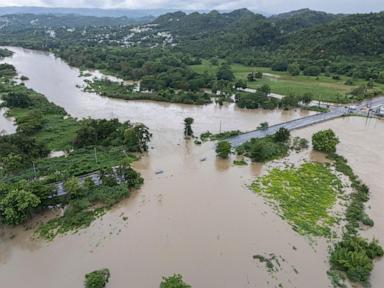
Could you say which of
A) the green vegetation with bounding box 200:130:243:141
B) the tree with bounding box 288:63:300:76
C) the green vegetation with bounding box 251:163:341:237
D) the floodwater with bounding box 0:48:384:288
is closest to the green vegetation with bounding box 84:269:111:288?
the floodwater with bounding box 0:48:384:288

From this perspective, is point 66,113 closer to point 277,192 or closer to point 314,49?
point 277,192

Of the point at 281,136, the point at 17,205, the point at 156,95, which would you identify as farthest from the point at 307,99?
the point at 17,205

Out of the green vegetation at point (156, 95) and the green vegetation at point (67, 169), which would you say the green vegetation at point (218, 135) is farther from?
the green vegetation at point (156, 95)

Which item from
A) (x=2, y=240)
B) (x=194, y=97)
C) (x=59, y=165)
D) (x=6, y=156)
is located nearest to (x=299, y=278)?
(x=2, y=240)

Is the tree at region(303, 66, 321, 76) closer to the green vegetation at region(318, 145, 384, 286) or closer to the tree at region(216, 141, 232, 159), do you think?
the tree at region(216, 141, 232, 159)

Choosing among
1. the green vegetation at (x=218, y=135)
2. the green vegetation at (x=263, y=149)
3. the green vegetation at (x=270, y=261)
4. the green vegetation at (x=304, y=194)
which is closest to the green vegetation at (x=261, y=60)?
the green vegetation at (x=218, y=135)
